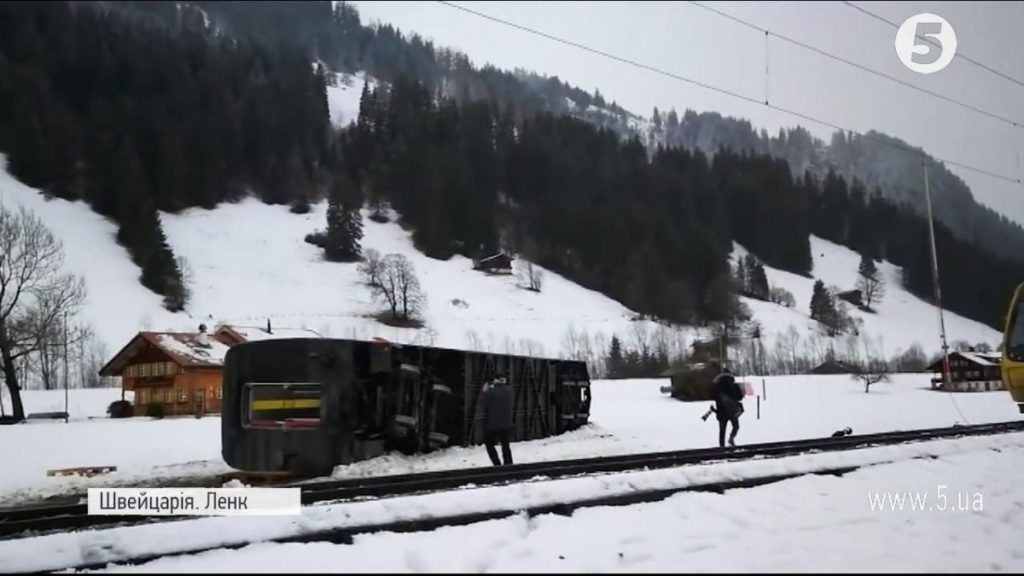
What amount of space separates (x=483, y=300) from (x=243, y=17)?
14367 cm

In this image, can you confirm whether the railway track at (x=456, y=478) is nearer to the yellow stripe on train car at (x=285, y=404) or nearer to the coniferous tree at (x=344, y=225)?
the yellow stripe on train car at (x=285, y=404)

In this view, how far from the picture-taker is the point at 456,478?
416 inches

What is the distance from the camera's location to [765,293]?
283 ft

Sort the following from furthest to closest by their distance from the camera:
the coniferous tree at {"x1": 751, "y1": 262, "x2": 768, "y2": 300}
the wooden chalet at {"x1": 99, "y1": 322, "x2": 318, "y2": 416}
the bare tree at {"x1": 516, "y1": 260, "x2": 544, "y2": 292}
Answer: the coniferous tree at {"x1": 751, "y1": 262, "x2": 768, "y2": 300} → the bare tree at {"x1": 516, "y1": 260, "x2": 544, "y2": 292} → the wooden chalet at {"x1": 99, "y1": 322, "x2": 318, "y2": 416}

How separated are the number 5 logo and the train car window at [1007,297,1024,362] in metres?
4.95

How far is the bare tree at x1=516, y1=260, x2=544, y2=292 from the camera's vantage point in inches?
1770

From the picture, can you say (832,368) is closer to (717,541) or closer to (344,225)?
(344,225)

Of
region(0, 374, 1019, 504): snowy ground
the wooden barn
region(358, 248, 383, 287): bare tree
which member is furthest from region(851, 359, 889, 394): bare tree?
region(358, 248, 383, 287): bare tree

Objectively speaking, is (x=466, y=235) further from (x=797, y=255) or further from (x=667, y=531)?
(x=797, y=255)

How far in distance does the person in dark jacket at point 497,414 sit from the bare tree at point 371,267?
47485 mm

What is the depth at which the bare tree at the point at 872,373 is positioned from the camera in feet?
159

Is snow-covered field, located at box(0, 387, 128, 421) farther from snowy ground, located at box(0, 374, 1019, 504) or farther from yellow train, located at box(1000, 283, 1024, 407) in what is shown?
yellow train, located at box(1000, 283, 1024, 407)

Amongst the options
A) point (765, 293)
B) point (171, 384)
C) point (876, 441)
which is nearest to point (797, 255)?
point (765, 293)

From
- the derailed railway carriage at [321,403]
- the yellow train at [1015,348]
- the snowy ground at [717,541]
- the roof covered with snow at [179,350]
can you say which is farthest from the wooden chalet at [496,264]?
the snowy ground at [717,541]
